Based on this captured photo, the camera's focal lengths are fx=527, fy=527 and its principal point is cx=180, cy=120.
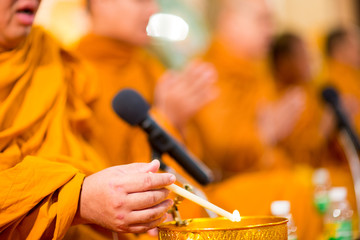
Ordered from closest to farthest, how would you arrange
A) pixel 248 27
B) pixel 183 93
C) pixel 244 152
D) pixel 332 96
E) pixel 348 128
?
1. pixel 183 93
2. pixel 348 128
3. pixel 332 96
4. pixel 244 152
5. pixel 248 27

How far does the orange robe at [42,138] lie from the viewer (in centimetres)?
95

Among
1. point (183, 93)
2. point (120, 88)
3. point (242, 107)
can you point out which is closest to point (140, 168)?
point (183, 93)

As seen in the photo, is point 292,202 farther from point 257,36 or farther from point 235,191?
point 257,36

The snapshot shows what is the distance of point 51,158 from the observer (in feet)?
3.59

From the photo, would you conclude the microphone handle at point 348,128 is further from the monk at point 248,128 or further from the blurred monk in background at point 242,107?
the blurred monk in background at point 242,107

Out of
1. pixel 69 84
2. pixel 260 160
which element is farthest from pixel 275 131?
pixel 69 84

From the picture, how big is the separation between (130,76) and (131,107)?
0.64 m

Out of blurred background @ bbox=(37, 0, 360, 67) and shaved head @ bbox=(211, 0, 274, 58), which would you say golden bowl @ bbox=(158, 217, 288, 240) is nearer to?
blurred background @ bbox=(37, 0, 360, 67)

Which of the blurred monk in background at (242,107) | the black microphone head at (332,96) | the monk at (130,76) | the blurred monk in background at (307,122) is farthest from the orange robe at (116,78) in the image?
the blurred monk in background at (307,122)

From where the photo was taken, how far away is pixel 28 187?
955mm

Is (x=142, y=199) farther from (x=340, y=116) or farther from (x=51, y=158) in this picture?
(x=340, y=116)

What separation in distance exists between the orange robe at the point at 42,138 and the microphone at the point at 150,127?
0.13m

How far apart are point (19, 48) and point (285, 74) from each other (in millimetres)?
2062

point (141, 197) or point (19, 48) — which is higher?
point (19, 48)
